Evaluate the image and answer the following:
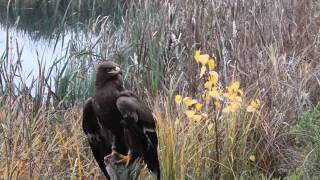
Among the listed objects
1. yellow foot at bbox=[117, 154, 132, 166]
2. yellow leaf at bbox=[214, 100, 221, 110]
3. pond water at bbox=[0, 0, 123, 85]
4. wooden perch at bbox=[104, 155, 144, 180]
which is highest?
yellow foot at bbox=[117, 154, 132, 166]

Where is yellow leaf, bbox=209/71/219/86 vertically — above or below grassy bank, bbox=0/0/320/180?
above

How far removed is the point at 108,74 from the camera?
2541 millimetres

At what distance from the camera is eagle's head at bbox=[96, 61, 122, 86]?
2541 millimetres

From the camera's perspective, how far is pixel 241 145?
12.5 ft

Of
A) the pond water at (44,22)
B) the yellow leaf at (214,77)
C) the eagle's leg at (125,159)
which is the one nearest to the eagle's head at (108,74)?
the eagle's leg at (125,159)

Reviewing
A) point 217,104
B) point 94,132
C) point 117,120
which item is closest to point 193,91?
point 217,104

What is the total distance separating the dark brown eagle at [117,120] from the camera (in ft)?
8.21

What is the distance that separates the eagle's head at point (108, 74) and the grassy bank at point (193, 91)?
54 centimetres

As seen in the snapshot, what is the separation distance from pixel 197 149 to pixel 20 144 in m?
1.07

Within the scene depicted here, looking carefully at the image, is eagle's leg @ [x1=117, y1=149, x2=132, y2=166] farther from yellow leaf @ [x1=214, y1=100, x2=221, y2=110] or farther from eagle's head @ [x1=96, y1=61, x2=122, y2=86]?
yellow leaf @ [x1=214, y1=100, x2=221, y2=110]

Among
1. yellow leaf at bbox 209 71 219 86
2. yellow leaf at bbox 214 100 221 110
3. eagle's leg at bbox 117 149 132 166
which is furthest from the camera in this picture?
yellow leaf at bbox 214 100 221 110

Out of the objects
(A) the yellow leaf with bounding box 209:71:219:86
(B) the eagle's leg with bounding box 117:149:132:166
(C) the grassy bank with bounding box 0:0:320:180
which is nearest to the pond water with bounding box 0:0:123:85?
(C) the grassy bank with bounding box 0:0:320:180

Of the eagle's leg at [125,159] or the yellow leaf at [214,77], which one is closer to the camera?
the eagle's leg at [125,159]

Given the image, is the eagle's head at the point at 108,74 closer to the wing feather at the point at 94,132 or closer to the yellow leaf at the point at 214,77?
the wing feather at the point at 94,132
